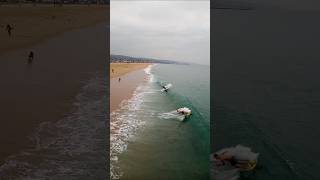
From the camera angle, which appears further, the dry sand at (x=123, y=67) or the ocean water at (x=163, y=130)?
the ocean water at (x=163, y=130)

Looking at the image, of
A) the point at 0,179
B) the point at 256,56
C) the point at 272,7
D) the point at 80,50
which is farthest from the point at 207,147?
the point at 256,56

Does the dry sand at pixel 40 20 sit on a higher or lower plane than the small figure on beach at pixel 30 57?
higher

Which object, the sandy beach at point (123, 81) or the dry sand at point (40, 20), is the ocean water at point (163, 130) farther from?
the dry sand at point (40, 20)

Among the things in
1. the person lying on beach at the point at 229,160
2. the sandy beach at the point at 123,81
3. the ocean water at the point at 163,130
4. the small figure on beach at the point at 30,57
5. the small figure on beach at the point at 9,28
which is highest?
the small figure on beach at the point at 9,28

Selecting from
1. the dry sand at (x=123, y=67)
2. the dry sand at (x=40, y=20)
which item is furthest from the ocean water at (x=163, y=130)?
the dry sand at (x=40, y=20)

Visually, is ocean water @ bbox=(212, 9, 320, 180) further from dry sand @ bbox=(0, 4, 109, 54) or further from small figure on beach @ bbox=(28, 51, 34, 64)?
small figure on beach @ bbox=(28, 51, 34, 64)

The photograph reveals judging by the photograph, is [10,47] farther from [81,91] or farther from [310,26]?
[310,26]

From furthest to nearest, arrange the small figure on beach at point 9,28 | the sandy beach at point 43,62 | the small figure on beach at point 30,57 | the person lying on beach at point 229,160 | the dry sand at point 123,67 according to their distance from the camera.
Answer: the small figure on beach at point 9,28 < the small figure on beach at point 30,57 < the sandy beach at point 43,62 < the person lying on beach at point 229,160 < the dry sand at point 123,67
